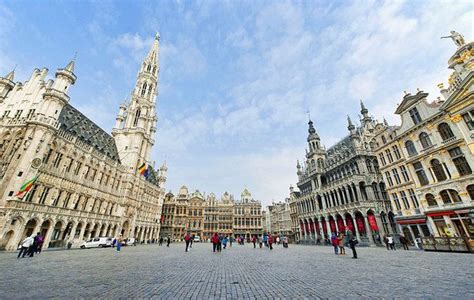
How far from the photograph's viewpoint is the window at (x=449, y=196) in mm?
20644

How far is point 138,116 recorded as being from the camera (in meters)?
58.8

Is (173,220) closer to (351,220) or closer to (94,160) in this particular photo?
(94,160)

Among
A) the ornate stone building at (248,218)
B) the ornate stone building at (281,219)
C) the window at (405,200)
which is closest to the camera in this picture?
the window at (405,200)

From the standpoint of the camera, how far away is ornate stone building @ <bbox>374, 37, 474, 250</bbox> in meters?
19.9

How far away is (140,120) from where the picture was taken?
56.3m

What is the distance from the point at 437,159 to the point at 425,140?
2.68m

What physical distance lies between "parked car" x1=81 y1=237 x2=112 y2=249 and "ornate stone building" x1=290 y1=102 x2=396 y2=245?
38978 mm

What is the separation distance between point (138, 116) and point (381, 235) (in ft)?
204

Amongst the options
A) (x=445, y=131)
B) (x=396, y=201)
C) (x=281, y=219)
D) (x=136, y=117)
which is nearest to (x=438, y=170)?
(x=445, y=131)

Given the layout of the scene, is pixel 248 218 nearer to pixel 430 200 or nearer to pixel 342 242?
pixel 430 200

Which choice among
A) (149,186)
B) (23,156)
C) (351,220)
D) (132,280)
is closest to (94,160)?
(23,156)

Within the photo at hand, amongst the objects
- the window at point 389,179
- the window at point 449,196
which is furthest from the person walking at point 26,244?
the window at point 389,179

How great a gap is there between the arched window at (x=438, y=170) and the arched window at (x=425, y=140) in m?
1.92

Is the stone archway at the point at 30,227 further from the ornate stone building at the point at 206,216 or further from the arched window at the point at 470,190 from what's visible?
the arched window at the point at 470,190
